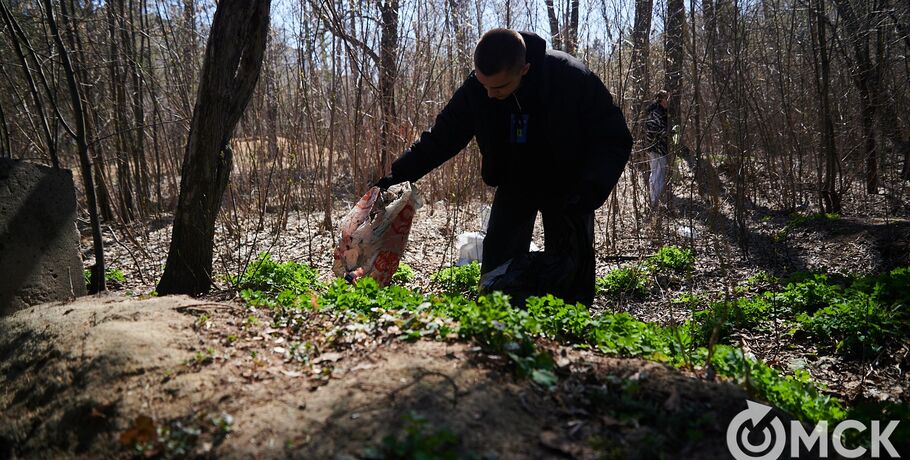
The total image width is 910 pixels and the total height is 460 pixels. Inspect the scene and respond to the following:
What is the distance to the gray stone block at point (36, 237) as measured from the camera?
136 inches

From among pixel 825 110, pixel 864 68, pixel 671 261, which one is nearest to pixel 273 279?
pixel 671 261

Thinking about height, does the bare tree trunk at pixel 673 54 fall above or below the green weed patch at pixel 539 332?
above

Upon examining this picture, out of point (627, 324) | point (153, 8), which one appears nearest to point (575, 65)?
point (627, 324)

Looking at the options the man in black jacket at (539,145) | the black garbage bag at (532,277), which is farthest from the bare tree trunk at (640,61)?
the black garbage bag at (532,277)

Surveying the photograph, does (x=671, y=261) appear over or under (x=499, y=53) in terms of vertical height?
under

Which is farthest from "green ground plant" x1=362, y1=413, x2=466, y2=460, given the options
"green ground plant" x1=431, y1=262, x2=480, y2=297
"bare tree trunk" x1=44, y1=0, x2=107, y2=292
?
"green ground plant" x1=431, y1=262, x2=480, y2=297

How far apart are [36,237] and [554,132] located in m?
3.19

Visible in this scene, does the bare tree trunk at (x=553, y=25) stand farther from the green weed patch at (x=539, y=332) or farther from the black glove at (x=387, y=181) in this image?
the green weed patch at (x=539, y=332)

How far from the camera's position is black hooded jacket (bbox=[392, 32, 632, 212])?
364 centimetres

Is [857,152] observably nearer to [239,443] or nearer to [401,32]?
[401,32]

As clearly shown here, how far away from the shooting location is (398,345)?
2.68m

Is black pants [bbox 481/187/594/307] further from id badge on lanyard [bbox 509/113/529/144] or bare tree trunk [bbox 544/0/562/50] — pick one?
bare tree trunk [bbox 544/0/562/50]

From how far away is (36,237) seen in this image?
361 centimetres

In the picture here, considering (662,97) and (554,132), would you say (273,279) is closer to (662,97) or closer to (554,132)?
(554,132)
